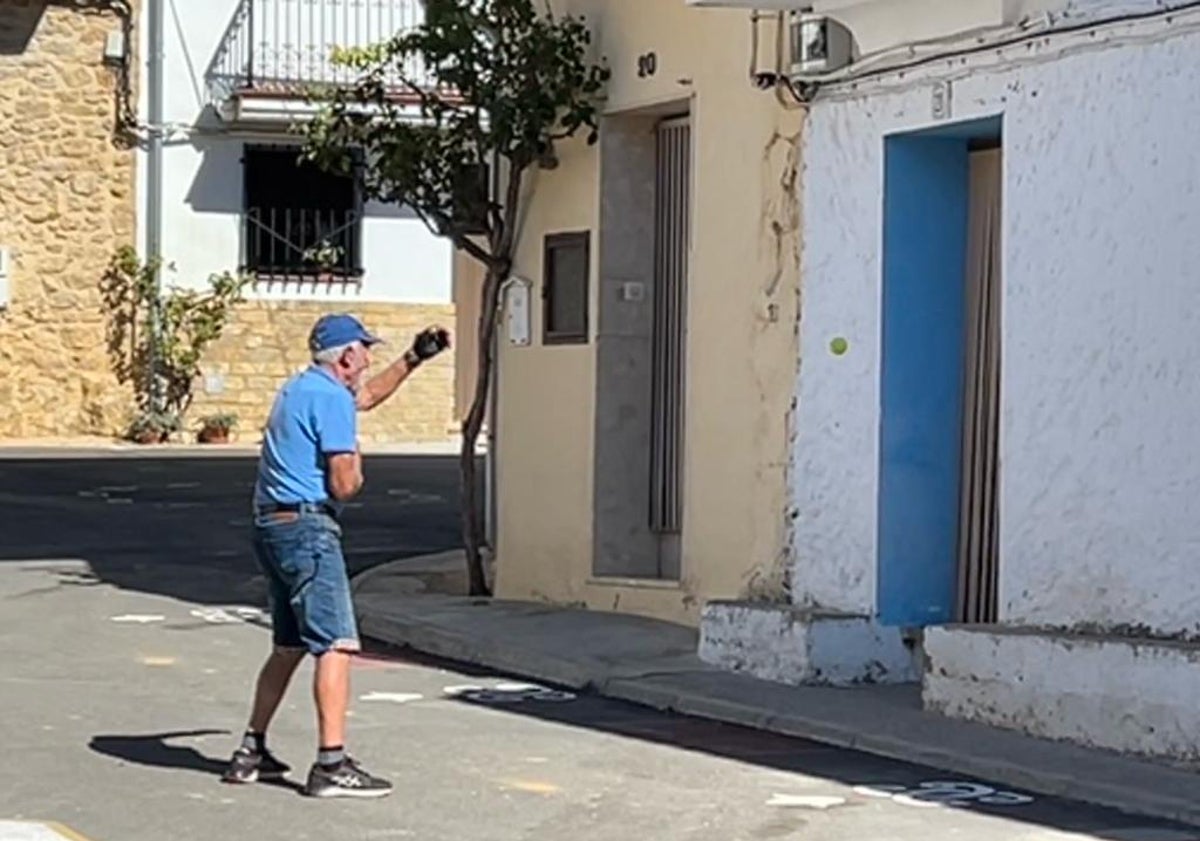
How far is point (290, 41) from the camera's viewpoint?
34.8 meters

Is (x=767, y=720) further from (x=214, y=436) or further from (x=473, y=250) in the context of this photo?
(x=214, y=436)

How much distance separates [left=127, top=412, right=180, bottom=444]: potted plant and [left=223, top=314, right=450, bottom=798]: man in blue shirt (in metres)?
24.1

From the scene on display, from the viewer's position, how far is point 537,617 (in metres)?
15.9

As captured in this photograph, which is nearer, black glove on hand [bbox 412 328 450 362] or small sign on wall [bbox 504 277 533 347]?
black glove on hand [bbox 412 328 450 362]

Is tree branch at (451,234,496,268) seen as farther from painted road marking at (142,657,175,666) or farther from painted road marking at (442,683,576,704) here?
painted road marking at (442,683,576,704)

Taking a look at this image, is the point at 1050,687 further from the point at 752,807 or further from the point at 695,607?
the point at 695,607

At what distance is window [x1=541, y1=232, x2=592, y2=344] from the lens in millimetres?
16531

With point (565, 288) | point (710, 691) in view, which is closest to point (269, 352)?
point (565, 288)

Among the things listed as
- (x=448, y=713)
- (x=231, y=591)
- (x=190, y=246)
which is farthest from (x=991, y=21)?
(x=190, y=246)

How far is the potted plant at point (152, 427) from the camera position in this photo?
34.0m

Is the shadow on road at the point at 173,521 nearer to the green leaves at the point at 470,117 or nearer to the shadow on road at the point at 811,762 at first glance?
the green leaves at the point at 470,117

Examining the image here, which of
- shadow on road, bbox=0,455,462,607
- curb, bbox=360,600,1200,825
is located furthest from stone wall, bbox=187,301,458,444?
curb, bbox=360,600,1200,825

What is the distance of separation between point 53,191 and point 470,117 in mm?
18545

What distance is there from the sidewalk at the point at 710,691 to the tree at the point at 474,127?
57.4 inches
